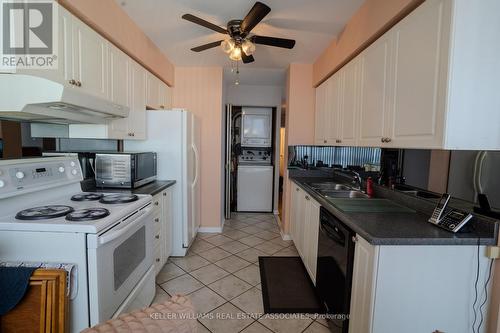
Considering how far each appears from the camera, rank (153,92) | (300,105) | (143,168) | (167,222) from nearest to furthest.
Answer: (143,168), (167,222), (153,92), (300,105)

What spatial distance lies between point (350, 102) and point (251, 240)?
223 cm

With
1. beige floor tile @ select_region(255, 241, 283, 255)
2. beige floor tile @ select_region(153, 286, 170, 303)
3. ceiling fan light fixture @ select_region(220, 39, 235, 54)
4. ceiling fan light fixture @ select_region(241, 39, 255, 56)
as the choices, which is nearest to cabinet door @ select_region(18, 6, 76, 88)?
ceiling fan light fixture @ select_region(220, 39, 235, 54)

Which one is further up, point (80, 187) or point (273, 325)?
point (80, 187)

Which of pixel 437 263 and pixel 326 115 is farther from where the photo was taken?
pixel 326 115

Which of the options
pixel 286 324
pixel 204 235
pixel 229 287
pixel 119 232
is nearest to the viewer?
pixel 119 232

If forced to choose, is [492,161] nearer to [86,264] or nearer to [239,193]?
[86,264]

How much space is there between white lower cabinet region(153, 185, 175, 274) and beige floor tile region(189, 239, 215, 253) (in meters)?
0.39

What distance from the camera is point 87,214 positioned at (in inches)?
52.6

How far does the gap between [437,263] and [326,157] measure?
2.24 m

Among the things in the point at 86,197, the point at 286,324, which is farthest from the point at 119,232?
the point at 286,324

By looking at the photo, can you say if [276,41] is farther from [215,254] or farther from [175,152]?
[215,254]

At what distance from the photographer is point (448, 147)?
3.85 ft

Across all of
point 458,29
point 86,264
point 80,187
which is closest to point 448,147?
point 458,29
